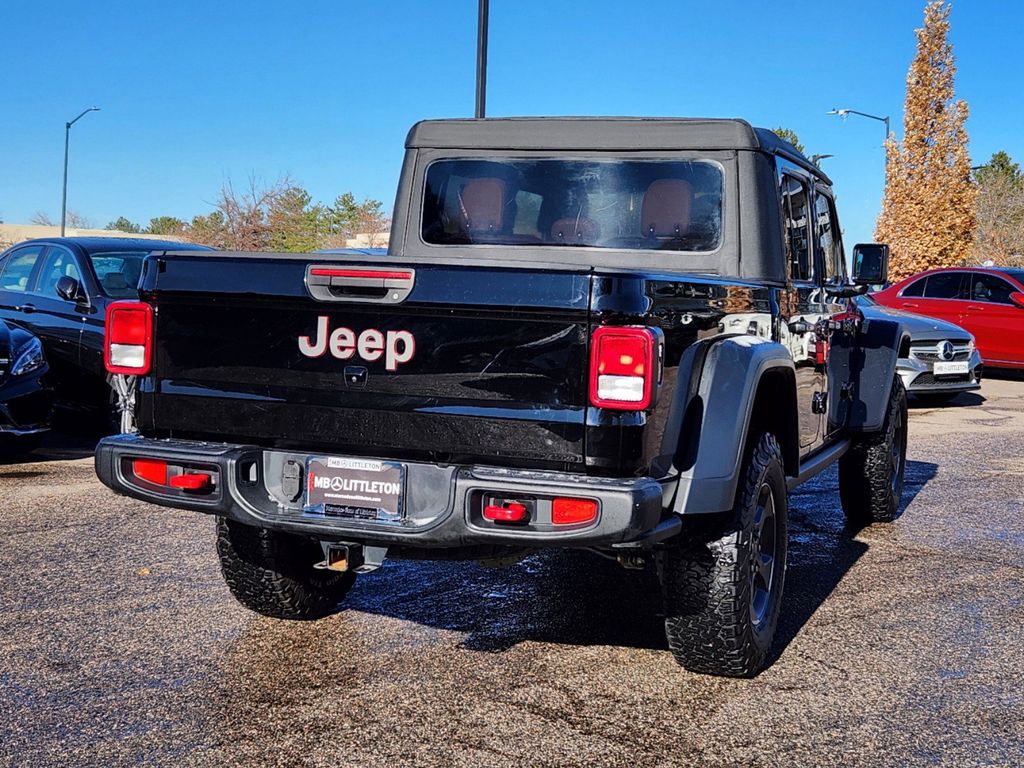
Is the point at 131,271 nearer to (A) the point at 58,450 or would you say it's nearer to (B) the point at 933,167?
(A) the point at 58,450

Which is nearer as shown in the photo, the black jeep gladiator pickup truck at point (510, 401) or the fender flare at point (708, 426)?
the black jeep gladiator pickup truck at point (510, 401)

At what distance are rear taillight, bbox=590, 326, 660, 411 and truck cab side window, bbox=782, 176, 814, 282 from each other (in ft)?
6.48

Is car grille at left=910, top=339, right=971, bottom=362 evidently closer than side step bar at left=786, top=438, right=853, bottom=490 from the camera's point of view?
No

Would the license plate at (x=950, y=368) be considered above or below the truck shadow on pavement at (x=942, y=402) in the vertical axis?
above

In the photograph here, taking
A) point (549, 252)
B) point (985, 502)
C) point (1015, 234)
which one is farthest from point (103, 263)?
point (1015, 234)

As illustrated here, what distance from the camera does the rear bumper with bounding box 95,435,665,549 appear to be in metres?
3.29

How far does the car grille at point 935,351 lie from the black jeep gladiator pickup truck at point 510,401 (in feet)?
29.0

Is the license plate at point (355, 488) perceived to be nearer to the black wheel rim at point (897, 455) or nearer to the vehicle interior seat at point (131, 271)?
the black wheel rim at point (897, 455)

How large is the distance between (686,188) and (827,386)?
1.30m

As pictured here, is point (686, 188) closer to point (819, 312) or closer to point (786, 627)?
point (819, 312)

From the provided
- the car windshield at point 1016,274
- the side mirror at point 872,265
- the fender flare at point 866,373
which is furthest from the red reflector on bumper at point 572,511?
the car windshield at point 1016,274

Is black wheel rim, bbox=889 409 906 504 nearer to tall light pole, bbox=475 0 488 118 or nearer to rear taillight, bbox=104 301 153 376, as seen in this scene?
rear taillight, bbox=104 301 153 376

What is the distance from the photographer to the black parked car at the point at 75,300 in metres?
9.00

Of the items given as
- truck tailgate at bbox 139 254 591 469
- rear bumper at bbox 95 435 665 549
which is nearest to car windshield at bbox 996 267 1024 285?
rear bumper at bbox 95 435 665 549
